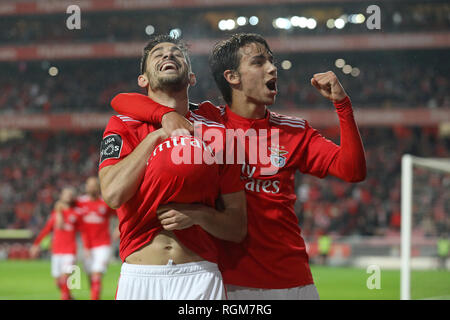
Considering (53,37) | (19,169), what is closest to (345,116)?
(19,169)

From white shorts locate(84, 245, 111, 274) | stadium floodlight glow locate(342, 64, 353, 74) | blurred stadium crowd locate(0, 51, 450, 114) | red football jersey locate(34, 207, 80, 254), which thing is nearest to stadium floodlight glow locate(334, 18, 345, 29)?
blurred stadium crowd locate(0, 51, 450, 114)

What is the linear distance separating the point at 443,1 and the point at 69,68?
55.3 ft

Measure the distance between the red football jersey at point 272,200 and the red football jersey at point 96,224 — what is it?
6940 millimetres

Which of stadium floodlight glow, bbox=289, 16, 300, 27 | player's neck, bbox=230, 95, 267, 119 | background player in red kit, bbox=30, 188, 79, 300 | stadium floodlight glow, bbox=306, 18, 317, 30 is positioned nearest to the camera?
player's neck, bbox=230, 95, 267, 119

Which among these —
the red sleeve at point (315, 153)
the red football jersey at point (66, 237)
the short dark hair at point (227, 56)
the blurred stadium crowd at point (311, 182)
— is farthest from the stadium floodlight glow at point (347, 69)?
the red sleeve at point (315, 153)

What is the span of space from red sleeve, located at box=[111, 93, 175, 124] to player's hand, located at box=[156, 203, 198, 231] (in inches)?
17.4

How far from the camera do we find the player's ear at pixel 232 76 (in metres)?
3.39

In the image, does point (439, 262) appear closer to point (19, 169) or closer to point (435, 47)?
point (435, 47)

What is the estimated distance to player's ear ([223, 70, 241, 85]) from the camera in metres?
3.39

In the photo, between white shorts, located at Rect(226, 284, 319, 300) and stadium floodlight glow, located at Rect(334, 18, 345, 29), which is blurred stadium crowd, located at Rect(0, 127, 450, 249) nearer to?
stadium floodlight glow, located at Rect(334, 18, 345, 29)

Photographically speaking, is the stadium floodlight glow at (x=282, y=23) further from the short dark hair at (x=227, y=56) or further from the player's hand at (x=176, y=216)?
the player's hand at (x=176, y=216)

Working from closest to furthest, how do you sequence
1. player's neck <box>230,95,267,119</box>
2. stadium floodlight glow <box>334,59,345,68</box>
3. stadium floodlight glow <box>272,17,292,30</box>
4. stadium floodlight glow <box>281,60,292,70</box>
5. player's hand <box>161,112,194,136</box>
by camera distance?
player's hand <box>161,112,194,136</box> < player's neck <box>230,95,267,119</box> < stadium floodlight glow <box>281,60,292,70</box> < stadium floodlight glow <box>272,17,292,30</box> < stadium floodlight glow <box>334,59,345,68</box>

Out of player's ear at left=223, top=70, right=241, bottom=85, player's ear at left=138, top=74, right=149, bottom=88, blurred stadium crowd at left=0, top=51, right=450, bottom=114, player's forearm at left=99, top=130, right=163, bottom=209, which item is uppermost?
blurred stadium crowd at left=0, top=51, right=450, bottom=114
